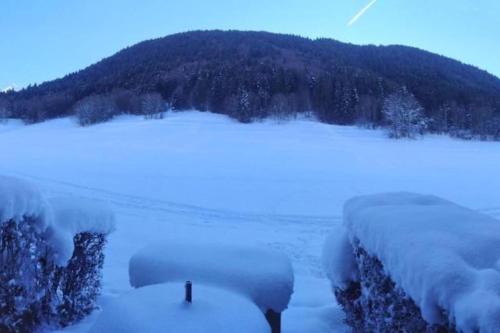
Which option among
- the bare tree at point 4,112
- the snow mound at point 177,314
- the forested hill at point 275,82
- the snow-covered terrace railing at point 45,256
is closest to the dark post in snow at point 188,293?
the snow mound at point 177,314

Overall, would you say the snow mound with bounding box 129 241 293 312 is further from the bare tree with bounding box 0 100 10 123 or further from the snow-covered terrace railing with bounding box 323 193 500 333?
the bare tree with bounding box 0 100 10 123

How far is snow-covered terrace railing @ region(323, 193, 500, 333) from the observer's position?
210cm

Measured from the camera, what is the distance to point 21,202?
3.62m

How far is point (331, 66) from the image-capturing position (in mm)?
76000

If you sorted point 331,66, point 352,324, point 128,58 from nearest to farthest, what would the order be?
1. point 352,324
2. point 331,66
3. point 128,58

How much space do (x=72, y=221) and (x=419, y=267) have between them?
136 inches

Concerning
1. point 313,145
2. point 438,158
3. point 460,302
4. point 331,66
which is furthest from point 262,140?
point 331,66

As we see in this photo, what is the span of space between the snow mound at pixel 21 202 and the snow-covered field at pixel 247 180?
150cm

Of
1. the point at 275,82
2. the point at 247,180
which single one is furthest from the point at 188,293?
the point at 275,82

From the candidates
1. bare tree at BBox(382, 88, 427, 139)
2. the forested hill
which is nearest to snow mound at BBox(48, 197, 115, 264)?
bare tree at BBox(382, 88, 427, 139)

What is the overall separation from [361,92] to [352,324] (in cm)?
5756

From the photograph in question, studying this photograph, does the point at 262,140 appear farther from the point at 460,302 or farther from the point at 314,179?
the point at 460,302

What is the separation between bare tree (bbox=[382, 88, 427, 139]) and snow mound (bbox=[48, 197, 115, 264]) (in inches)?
1486

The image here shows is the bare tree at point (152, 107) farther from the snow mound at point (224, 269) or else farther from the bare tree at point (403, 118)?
the snow mound at point (224, 269)
